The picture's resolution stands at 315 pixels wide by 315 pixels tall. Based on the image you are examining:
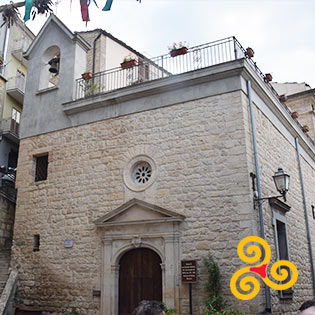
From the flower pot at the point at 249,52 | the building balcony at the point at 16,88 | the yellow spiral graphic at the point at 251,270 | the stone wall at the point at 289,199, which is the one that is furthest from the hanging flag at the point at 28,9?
the building balcony at the point at 16,88

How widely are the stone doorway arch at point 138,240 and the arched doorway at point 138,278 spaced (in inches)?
5.8

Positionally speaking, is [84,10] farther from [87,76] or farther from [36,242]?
[36,242]

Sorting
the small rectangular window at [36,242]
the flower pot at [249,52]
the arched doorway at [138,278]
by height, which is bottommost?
the arched doorway at [138,278]

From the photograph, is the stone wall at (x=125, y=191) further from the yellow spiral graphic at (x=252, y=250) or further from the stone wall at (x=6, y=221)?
the stone wall at (x=6, y=221)

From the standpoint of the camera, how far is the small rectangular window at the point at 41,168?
1240 centimetres

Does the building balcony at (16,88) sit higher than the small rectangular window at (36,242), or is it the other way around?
the building balcony at (16,88)

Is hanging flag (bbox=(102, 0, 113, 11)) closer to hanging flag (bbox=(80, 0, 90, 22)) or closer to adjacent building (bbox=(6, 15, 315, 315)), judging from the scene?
hanging flag (bbox=(80, 0, 90, 22))

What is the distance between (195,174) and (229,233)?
159 cm

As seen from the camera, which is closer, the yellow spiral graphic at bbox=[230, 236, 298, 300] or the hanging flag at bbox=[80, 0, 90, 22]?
the yellow spiral graphic at bbox=[230, 236, 298, 300]

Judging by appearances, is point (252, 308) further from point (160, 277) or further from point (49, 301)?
point (49, 301)

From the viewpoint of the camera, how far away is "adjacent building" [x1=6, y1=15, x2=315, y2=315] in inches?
361

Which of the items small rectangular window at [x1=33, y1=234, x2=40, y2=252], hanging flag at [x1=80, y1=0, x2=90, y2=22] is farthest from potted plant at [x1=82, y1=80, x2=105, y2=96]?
small rectangular window at [x1=33, y1=234, x2=40, y2=252]

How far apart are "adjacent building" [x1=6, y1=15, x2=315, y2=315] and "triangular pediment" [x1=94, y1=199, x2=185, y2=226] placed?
2cm

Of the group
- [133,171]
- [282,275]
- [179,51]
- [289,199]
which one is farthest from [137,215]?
[289,199]
